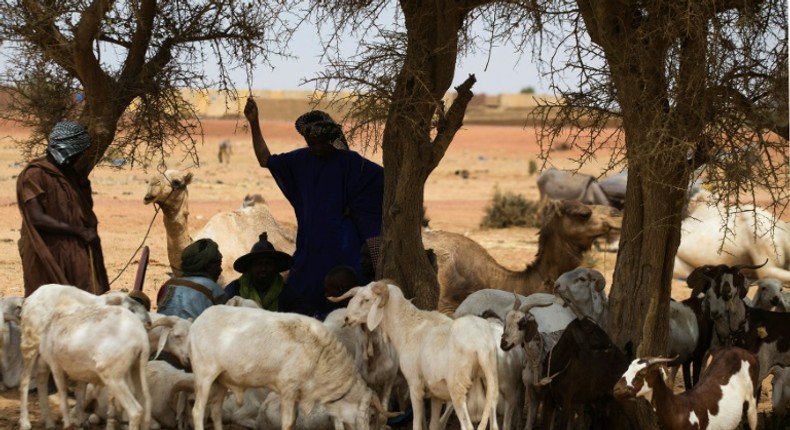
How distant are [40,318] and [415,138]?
286cm

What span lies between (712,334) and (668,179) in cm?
199

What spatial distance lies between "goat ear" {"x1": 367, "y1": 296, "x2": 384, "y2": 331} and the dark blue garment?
2202 mm

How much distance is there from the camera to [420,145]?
8.89 meters

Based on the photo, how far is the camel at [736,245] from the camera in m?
15.1

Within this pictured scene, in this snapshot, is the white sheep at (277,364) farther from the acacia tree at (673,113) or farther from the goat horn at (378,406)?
the acacia tree at (673,113)

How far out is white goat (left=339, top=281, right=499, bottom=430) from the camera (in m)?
7.09

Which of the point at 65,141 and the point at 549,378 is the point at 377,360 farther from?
the point at 65,141

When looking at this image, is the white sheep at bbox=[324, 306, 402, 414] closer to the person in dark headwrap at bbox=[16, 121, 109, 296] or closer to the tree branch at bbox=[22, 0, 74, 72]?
the person in dark headwrap at bbox=[16, 121, 109, 296]

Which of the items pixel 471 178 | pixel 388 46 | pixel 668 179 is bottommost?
pixel 471 178

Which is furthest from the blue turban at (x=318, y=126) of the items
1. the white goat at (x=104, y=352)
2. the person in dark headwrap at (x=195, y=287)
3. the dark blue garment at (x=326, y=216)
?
the white goat at (x=104, y=352)

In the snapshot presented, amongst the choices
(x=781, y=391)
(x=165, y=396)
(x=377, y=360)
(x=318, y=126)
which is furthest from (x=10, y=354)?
(x=781, y=391)

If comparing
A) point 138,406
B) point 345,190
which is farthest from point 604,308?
point 138,406

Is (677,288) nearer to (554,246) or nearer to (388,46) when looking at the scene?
(554,246)

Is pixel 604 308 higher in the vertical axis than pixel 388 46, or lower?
lower
